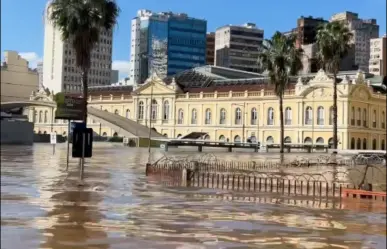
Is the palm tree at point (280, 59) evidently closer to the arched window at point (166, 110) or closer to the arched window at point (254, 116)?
the arched window at point (254, 116)

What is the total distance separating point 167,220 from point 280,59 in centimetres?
5017

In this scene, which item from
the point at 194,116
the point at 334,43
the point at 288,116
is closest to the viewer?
the point at 334,43

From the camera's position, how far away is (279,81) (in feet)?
202

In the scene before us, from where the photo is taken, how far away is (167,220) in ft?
41.3

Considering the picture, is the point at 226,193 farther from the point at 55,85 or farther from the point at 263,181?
the point at 55,85

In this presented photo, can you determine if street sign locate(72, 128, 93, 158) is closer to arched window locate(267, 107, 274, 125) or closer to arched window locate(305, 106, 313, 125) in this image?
arched window locate(305, 106, 313, 125)

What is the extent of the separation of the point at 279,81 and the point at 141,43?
2834cm

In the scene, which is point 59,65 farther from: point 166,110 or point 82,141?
point 166,110

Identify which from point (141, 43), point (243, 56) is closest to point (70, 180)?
point (141, 43)

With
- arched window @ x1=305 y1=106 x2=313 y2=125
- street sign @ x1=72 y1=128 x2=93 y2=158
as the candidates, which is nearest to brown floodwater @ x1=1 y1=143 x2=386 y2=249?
street sign @ x1=72 y1=128 x2=93 y2=158

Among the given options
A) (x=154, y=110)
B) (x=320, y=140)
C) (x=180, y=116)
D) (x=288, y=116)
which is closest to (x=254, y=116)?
(x=288, y=116)

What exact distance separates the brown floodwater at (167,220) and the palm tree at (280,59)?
142ft

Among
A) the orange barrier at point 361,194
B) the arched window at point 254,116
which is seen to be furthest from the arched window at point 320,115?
the orange barrier at point 361,194

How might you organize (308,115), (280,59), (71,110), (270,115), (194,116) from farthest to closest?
(194,116) < (270,115) < (308,115) < (280,59) < (71,110)
